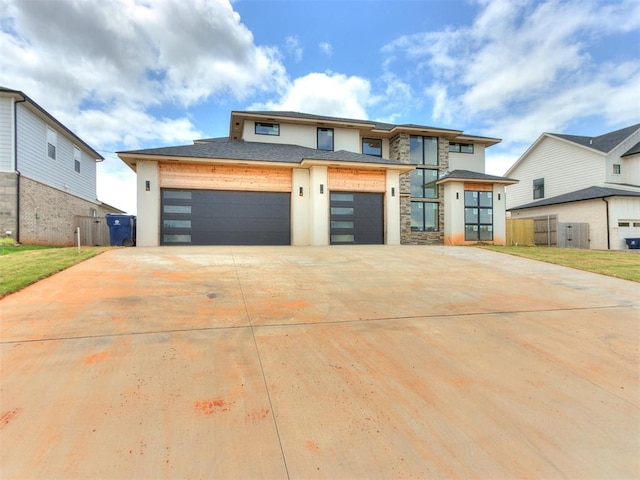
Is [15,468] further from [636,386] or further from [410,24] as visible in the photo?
[410,24]

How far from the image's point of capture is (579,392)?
270 cm

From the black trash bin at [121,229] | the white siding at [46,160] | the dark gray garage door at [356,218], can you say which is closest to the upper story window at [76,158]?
the white siding at [46,160]

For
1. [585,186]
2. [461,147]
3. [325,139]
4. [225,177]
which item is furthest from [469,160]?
[225,177]

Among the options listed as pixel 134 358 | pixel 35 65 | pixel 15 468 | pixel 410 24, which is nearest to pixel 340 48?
pixel 410 24

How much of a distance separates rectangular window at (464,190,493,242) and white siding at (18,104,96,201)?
878 inches

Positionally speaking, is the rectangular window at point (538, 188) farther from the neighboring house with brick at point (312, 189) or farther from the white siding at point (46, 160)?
the white siding at point (46, 160)

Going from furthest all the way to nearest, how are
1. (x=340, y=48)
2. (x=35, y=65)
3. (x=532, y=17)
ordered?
(x=340, y=48), (x=35, y=65), (x=532, y=17)

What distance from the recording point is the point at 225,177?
13.5m

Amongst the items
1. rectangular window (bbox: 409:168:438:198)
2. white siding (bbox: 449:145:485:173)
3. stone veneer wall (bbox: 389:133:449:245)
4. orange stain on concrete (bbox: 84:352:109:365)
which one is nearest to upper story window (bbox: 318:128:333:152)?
stone veneer wall (bbox: 389:133:449:245)

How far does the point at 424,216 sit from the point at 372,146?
5663 mm

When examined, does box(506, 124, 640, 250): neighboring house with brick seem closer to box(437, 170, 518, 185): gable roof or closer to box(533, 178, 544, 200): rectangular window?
box(533, 178, 544, 200): rectangular window

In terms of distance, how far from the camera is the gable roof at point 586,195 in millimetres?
18062

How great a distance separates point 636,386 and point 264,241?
12.5 meters

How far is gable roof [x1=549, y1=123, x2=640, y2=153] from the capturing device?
20891 mm
